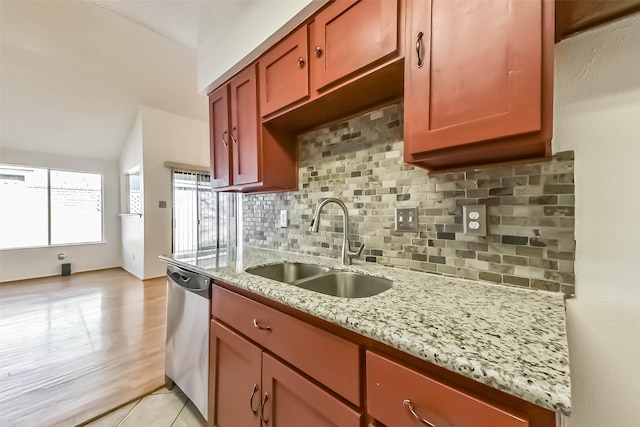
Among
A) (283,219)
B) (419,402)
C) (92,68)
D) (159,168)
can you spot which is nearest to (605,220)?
(419,402)

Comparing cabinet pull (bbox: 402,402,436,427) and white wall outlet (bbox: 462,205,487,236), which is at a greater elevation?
white wall outlet (bbox: 462,205,487,236)

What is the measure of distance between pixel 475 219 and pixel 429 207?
19 cm

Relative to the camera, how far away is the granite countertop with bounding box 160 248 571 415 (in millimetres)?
429

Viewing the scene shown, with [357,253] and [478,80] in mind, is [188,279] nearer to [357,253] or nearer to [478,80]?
[357,253]

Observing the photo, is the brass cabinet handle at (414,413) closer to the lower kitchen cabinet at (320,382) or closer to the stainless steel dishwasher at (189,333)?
the lower kitchen cabinet at (320,382)

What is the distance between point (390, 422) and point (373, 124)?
3.91 feet

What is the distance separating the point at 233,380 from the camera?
3.66ft

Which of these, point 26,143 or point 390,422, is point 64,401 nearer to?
point 390,422

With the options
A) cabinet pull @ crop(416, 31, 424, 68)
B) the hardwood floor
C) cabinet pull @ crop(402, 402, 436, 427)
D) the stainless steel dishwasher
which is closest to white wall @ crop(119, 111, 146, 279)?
the hardwood floor

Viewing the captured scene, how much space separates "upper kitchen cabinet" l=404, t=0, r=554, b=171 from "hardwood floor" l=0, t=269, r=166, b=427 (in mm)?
2235

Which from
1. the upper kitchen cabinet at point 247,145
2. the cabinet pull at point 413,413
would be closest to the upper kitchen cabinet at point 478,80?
the cabinet pull at point 413,413

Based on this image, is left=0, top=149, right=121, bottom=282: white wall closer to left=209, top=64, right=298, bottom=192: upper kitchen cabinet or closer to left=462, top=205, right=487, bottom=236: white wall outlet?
left=209, top=64, right=298, bottom=192: upper kitchen cabinet

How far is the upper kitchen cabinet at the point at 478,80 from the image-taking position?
66 cm

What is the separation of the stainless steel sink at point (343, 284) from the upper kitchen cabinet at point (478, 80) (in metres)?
0.57
